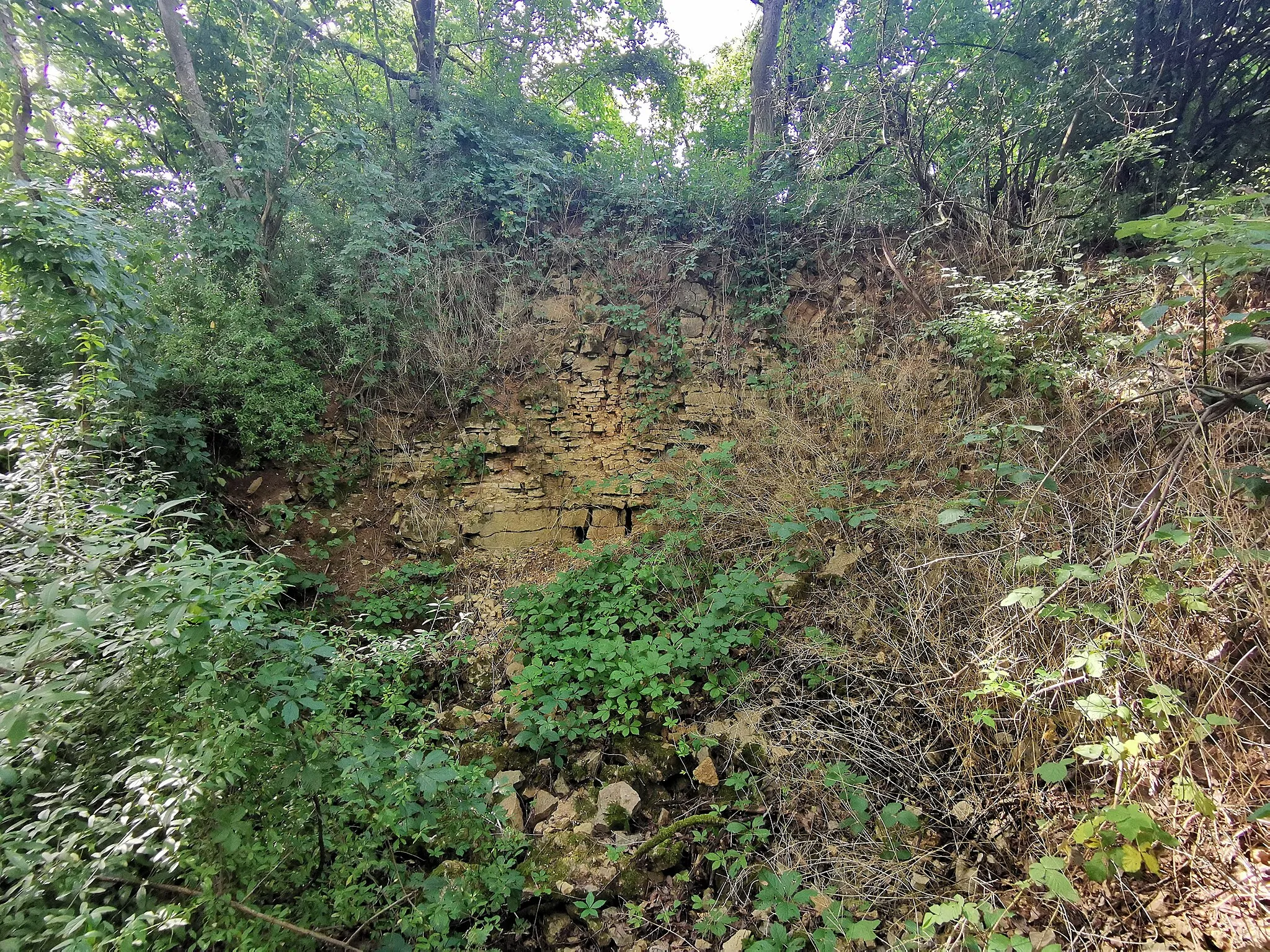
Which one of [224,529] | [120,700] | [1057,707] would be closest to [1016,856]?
[1057,707]

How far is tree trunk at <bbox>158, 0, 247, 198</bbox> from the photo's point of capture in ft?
18.4

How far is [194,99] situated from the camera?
5.75m

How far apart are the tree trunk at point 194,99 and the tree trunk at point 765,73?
6858 mm

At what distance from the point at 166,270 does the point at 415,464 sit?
9.59ft

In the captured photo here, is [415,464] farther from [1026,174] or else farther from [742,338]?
[1026,174]

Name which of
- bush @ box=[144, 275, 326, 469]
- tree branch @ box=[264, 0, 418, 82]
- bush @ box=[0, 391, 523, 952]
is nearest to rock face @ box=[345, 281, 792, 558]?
bush @ box=[144, 275, 326, 469]

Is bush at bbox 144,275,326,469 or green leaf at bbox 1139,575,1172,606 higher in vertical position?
bush at bbox 144,275,326,469

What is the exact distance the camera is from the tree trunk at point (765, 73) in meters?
8.45

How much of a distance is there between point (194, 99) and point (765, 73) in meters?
8.49

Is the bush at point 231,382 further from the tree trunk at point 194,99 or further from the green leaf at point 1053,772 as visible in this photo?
the green leaf at point 1053,772

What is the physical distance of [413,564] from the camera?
5.00 m

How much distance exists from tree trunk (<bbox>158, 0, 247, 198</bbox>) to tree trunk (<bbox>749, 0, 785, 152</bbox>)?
6.86m

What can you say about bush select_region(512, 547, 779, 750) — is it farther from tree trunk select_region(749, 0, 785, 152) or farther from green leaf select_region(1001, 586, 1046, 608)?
tree trunk select_region(749, 0, 785, 152)

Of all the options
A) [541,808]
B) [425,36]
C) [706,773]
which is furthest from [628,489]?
[425,36]
